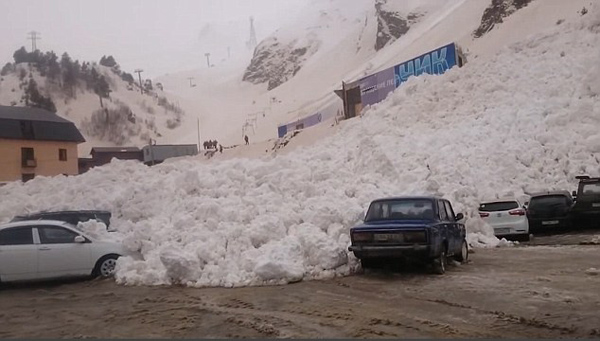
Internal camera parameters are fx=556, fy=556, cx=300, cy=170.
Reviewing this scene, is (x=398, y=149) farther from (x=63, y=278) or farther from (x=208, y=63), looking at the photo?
(x=208, y=63)

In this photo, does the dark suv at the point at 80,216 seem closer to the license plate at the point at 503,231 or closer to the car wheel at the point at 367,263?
the car wheel at the point at 367,263

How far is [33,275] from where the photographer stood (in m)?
10.4

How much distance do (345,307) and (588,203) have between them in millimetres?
11631

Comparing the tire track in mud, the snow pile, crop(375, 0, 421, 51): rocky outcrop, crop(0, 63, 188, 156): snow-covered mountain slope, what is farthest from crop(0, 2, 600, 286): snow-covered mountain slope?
crop(375, 0, 421, 51): rocky outcrop

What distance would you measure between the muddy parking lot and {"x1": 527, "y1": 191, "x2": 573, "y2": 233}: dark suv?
6.03m

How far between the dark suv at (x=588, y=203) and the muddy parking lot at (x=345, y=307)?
624 centimetres

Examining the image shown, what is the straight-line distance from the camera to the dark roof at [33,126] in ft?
99.6

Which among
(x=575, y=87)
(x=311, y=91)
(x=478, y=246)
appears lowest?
(x=478, y=246)

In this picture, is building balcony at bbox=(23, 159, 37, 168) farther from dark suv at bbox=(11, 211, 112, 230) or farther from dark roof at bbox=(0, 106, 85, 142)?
dark suv at bbox=(11, 211, 112, 230)

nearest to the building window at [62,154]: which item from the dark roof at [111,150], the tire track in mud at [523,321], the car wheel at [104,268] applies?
the dark roof at [111,150]

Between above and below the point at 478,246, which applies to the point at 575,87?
above

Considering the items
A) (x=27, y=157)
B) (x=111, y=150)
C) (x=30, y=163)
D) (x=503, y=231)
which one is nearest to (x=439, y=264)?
(x=503, y=231)

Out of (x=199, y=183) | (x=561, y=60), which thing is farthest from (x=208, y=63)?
(x=199, y=183)

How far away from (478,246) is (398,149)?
808cm
